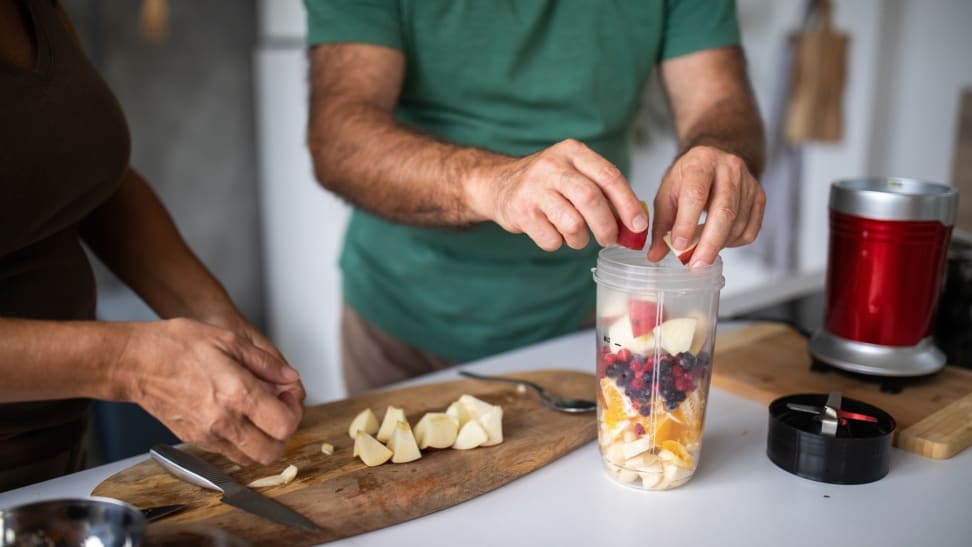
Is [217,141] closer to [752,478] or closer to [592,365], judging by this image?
[592,365]

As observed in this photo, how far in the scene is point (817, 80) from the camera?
3.09 m

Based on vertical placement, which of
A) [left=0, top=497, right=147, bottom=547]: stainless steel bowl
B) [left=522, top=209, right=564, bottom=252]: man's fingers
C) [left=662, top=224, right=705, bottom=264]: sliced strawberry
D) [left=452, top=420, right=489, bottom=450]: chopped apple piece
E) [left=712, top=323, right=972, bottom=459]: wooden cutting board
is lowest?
[left=712, top=323, right=972, bottom=459]: wooden cutting board

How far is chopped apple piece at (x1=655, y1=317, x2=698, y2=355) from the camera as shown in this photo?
2.88 ft

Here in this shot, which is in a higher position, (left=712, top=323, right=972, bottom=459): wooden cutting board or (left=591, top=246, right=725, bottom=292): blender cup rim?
(left=591, top=246, right=725, bottom=292): blender cup rim

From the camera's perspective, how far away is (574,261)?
1524mm

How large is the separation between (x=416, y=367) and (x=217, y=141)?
7.46ft

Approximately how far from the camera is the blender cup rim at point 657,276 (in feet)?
2.87

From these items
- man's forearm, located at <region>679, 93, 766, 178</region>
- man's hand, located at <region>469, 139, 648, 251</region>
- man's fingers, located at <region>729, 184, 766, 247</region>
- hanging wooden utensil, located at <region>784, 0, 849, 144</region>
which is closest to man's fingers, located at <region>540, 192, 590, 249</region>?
man's hand, located at <region>469, 139, 648, 251</region>

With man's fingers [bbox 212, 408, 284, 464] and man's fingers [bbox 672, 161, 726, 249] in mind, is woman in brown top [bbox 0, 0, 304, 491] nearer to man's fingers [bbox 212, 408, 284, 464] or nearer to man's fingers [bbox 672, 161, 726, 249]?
man's fingers [bbox 212, 408, 284, 464]

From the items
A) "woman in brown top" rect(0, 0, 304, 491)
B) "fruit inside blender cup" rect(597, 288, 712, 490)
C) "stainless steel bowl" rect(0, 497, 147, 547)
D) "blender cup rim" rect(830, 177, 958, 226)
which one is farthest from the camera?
"blender cup rim" rect(830, 177, 958, 226)

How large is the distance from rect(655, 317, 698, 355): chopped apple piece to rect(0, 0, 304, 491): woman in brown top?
14.9 inches

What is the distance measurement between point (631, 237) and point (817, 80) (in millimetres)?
2529

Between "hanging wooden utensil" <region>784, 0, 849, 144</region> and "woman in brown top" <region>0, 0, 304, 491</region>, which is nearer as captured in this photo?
"woman in brown top" <region>0, 0, 304, 491</region>

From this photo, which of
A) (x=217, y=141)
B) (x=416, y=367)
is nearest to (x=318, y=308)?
(x=217, y=141)
